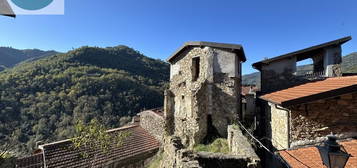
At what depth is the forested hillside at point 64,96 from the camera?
2689 cm

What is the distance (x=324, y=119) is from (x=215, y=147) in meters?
4.69

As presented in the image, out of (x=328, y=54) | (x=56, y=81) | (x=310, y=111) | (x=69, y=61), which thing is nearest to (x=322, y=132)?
(x=310, y=111)

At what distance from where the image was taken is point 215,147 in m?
8.16

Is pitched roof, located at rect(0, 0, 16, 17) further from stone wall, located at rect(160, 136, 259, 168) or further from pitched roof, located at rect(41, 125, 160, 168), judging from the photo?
pitched roof, located at rect(41, 125, 160, 168)

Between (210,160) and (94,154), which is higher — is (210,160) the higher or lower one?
the higher one

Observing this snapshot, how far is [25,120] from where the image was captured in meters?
27.6

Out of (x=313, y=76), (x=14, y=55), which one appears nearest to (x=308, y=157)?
(x=313, y=76)

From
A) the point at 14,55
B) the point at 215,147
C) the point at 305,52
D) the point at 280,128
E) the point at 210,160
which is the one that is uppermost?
the point at 14,55

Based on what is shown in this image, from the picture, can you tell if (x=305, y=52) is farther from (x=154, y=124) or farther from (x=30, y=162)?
(x=30, y=162)

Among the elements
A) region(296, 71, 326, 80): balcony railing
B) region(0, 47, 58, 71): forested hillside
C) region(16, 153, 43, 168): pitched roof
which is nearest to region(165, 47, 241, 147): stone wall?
region(296, 71, 326, 80): balcony railing

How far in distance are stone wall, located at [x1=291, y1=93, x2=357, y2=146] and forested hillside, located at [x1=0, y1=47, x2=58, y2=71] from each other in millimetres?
80689

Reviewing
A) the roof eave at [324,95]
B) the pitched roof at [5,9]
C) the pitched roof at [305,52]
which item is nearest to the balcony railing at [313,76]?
the pitched roof at [305,52]

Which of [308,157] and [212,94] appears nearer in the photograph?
[308,157]

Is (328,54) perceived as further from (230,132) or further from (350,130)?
(230,132)
